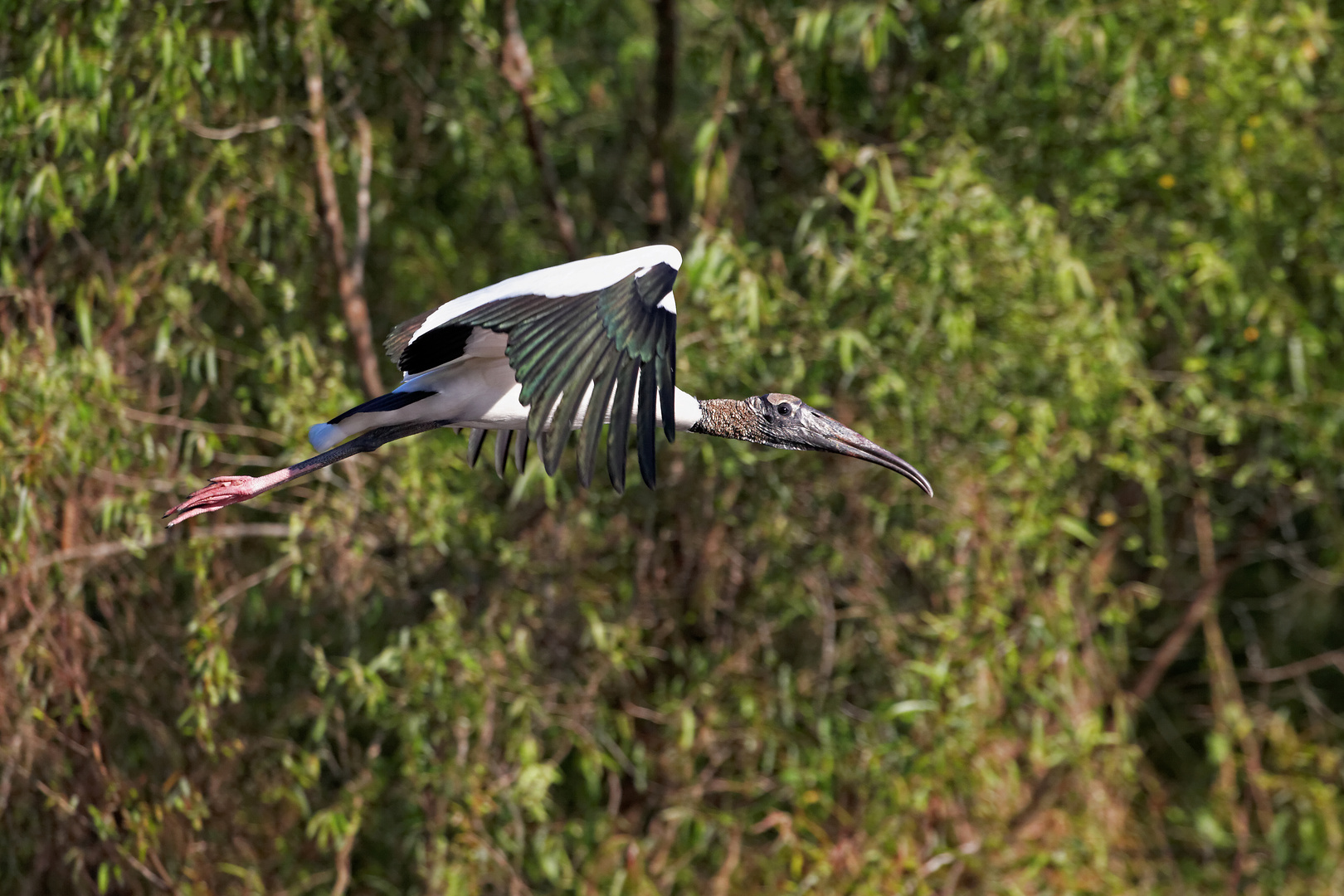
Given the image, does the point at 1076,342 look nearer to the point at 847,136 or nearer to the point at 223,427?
the point at 847,136

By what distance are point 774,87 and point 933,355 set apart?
1427 millimetres

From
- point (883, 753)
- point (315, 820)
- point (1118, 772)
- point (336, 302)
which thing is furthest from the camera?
point (1118, 772)

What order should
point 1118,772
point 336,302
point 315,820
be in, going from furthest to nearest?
point 1118,772
point 336,302
point 315,820

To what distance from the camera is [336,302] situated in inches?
233

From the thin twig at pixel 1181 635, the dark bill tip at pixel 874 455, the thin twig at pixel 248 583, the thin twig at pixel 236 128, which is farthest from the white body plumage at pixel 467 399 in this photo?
the thin twig at pixel 1181 635

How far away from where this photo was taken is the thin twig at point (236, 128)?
4.98m

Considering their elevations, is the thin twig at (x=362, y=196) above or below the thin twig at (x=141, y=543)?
above

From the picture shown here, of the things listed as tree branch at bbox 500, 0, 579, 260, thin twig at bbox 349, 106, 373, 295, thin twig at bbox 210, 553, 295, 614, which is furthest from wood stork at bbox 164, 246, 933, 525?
tree branch at bbox 500, 0, 579, 260

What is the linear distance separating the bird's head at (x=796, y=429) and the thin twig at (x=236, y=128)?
1.90 meters

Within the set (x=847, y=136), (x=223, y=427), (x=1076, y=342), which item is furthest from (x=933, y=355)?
(x=223, y=427)

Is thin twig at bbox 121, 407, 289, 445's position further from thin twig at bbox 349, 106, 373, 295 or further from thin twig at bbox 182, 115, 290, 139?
thin twig at bbox 182, 115, 290, 139

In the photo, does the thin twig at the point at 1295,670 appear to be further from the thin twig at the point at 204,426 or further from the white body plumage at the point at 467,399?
the thin twig at the point at 204,426

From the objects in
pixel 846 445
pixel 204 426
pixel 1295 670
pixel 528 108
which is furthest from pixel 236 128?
pixel 1295 670

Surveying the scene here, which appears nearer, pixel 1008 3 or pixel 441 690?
pixel 441 690
